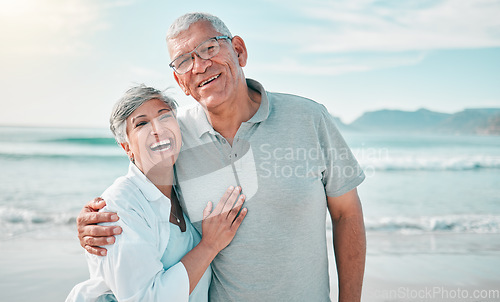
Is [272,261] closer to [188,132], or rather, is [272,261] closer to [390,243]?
[188,132]

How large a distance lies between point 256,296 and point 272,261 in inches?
7.5

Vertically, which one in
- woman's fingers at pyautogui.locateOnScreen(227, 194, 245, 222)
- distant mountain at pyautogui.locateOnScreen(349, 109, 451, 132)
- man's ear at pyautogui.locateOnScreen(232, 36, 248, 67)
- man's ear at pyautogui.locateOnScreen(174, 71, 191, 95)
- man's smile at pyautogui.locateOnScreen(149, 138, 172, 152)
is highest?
man's ear at pyautogui.locateOnScreen(232, 36, 248, 67)

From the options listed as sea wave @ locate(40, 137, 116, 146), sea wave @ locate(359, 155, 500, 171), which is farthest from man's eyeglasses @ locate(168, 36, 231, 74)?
sea wave @ locate(40, 137, 116, 146)

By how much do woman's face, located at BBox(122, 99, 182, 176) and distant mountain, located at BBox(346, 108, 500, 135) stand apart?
4184cm

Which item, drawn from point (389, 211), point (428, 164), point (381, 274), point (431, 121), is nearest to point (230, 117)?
point (381, 274)

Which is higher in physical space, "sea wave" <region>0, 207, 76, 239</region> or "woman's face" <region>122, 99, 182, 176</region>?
"woman's face" <region>122, 99, 182, 176</region>

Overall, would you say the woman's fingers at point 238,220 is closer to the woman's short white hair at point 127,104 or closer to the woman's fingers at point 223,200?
the woman's fingers at point 223,200

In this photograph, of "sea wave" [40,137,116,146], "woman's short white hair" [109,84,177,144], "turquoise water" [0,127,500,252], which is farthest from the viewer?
"sea wave" [40,137,116,146]

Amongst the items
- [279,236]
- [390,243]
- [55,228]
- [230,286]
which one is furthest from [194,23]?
[55,228]

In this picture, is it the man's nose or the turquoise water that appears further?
the turquoise water

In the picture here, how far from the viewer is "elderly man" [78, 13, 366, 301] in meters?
1.91

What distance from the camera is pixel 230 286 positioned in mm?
1938

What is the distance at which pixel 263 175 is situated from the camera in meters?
1.94

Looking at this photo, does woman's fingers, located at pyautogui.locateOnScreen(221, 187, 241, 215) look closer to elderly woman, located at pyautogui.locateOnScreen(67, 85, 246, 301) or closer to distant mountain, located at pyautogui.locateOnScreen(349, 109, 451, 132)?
elderly woman, located at pyautogui.locateOnScreen(67, 85, 246, 301)
